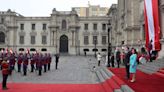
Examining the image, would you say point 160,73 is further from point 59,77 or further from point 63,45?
point 63,45

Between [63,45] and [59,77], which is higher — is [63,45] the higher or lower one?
the higher one

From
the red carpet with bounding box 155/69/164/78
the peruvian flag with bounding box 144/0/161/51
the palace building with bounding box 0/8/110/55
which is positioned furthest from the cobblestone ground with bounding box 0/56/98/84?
the palace building with bounding box 0/8/110/55

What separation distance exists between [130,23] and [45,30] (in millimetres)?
40380

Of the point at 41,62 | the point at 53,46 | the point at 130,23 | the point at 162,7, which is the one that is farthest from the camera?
the point at 53,46

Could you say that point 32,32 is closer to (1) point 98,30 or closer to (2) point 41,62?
(1) point 98,30

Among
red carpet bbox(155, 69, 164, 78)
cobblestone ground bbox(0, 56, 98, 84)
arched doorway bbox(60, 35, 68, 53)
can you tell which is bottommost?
cobblestone ground bbox(0, 56, 98, 84)

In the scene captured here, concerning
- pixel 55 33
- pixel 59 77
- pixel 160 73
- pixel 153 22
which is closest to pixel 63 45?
pixel 55 33

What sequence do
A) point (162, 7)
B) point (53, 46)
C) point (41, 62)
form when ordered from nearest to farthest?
1. point (41, 62)
2. point (162, 7)
3. point (53, 46)

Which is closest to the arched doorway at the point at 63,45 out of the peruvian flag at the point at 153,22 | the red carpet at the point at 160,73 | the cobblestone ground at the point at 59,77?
the cobblestone ground at the point at 59,77

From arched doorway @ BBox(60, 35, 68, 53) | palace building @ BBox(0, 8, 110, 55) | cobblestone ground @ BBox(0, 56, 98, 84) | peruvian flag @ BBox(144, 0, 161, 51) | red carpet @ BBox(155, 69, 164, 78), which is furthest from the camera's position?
arched doorway @ BBox(60, 35, 68, 53)

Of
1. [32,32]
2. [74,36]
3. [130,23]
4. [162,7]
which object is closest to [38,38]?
[32,32]

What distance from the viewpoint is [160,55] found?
27703 mm

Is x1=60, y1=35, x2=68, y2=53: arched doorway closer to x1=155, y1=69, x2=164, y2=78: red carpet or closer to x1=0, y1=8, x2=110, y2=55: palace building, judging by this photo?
x1=0, y1=8, x2=110, y2=55: palace building

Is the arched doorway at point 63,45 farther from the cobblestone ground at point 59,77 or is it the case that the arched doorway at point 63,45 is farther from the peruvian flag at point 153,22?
the peruvian flag at point 153,22
